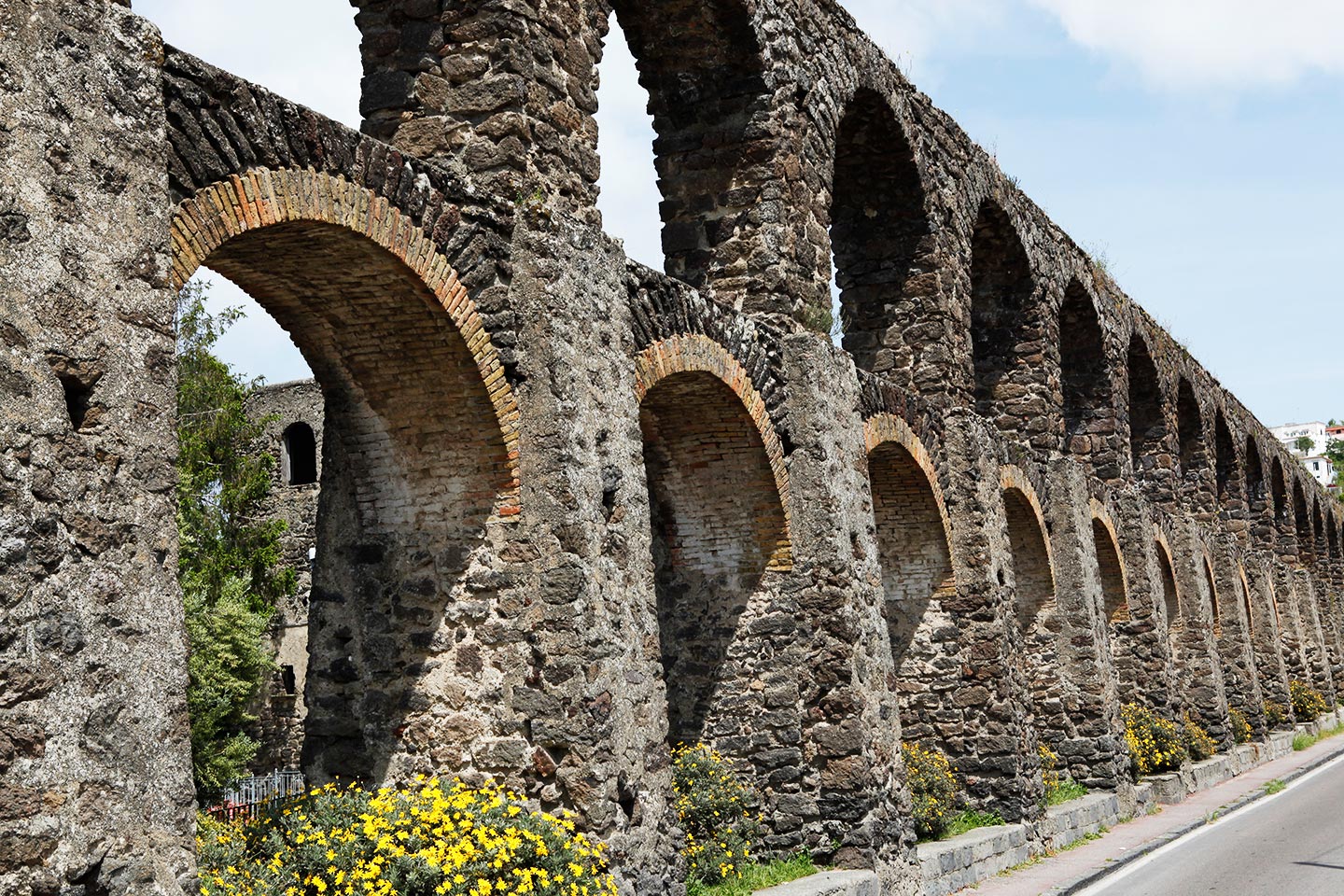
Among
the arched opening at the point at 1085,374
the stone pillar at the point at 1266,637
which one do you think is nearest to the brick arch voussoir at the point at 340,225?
the arched opening at the point at 1085,374

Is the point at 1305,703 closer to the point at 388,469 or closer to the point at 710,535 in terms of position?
the point at 710,535

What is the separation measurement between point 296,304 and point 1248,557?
93.6 ft

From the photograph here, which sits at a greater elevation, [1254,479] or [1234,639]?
[1254,479]

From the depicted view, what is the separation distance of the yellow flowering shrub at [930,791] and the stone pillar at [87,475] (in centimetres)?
846

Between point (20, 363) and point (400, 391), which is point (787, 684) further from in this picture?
point (20, 363)

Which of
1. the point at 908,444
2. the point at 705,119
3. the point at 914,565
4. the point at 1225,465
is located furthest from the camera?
the point at 1225,465

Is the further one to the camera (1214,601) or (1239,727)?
(1214,601)

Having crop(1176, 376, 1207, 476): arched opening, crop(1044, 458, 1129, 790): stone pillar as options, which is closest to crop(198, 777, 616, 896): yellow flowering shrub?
crop(1044, 458, 1129, 790): stone pillar

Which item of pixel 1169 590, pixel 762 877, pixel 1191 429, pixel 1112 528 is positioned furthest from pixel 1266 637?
pixel 762 877

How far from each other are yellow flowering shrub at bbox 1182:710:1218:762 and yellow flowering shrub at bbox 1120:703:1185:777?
846mm

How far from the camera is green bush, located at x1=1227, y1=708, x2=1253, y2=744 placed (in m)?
25.0

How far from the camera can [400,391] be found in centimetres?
761

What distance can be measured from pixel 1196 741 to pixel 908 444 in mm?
10767

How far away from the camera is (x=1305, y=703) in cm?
3139
